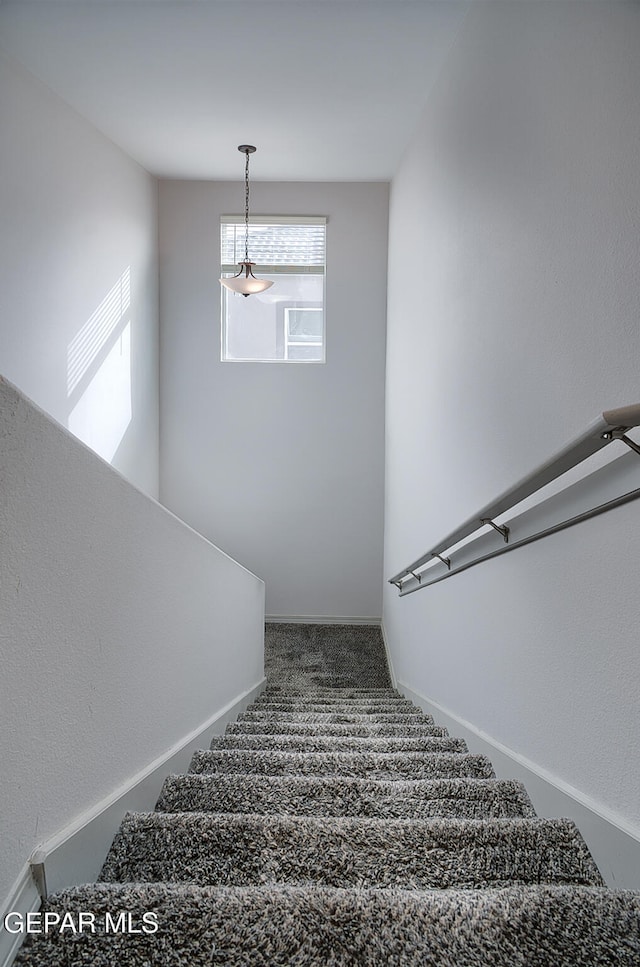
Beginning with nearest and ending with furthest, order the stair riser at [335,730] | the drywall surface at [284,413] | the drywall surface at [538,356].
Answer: the drywall surface at [538,356] → the stair riser at [335,730] → the drywall surface at [284,413]

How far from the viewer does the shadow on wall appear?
5129 millimetres

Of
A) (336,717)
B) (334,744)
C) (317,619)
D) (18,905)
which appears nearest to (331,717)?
(336,717)

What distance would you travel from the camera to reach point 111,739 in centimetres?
161

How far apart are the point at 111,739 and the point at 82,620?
32 cm

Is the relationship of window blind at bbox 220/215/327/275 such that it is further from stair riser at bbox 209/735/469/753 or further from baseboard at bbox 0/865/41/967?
baseboard at bbox 0/865/41/967

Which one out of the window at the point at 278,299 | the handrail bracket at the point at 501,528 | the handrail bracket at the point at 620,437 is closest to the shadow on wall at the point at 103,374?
the window at the point at 278,299

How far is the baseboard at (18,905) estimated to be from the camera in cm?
107

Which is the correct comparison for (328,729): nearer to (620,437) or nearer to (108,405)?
(620,437)

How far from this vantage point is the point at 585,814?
1.59m

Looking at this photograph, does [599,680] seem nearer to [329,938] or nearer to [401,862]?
[401,862]

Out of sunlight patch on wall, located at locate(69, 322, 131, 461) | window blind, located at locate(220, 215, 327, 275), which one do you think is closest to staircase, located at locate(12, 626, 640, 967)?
sunlight patch on wall, located at locate(69, 322, 131, 461)

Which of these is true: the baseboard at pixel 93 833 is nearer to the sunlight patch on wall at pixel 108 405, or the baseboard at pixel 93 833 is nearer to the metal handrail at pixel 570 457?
the metal handrail at pixel 570 457

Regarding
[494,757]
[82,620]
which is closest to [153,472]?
[494,757]

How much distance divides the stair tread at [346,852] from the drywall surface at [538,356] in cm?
16
